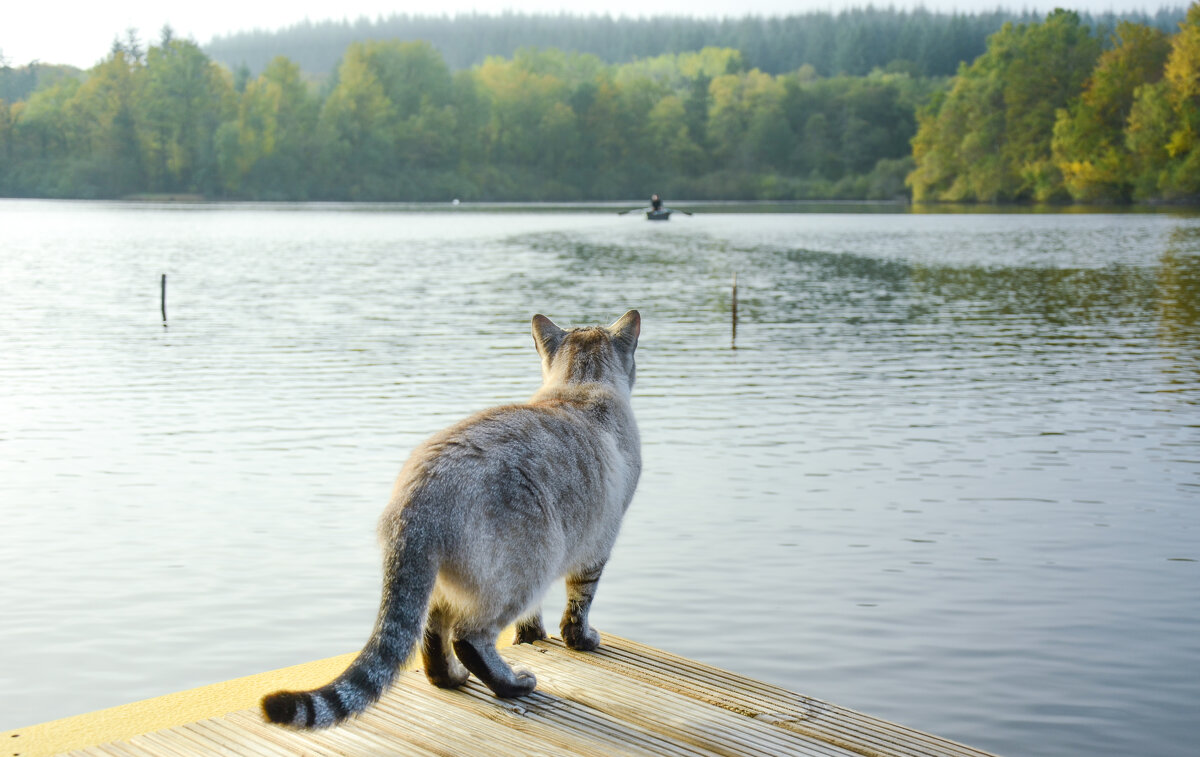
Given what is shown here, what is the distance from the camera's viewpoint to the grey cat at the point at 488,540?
4.95m

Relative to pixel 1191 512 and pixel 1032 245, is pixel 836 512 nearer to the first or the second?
pixel 1191 512

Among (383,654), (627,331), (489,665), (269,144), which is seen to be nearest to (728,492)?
(627,331)

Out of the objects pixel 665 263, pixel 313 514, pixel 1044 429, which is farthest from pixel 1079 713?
pixel 665 263

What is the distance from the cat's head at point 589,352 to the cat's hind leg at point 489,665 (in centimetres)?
193

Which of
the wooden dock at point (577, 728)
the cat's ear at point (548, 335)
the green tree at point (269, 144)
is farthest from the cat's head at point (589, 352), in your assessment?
the green tree at point (269, 144)

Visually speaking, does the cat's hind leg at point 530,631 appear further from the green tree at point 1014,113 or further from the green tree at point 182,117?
the green tree at point 182,117

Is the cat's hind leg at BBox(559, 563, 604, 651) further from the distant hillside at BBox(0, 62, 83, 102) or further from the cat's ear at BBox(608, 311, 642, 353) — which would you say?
the distant hillside at BBox(0, 62, 83, 102)

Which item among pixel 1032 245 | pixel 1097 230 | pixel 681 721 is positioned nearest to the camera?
pixel 681 721

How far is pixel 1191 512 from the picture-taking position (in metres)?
12.4

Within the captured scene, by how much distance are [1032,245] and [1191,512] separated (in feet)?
171

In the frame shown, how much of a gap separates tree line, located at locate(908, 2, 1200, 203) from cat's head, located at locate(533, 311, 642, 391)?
362 feet

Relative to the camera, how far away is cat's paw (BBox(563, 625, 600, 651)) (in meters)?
6.71

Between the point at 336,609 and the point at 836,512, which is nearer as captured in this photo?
the point at 336,609

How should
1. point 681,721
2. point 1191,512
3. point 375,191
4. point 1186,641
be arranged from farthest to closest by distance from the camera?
point 375,191, point 1191,512, point 1186,641, point 681,721
